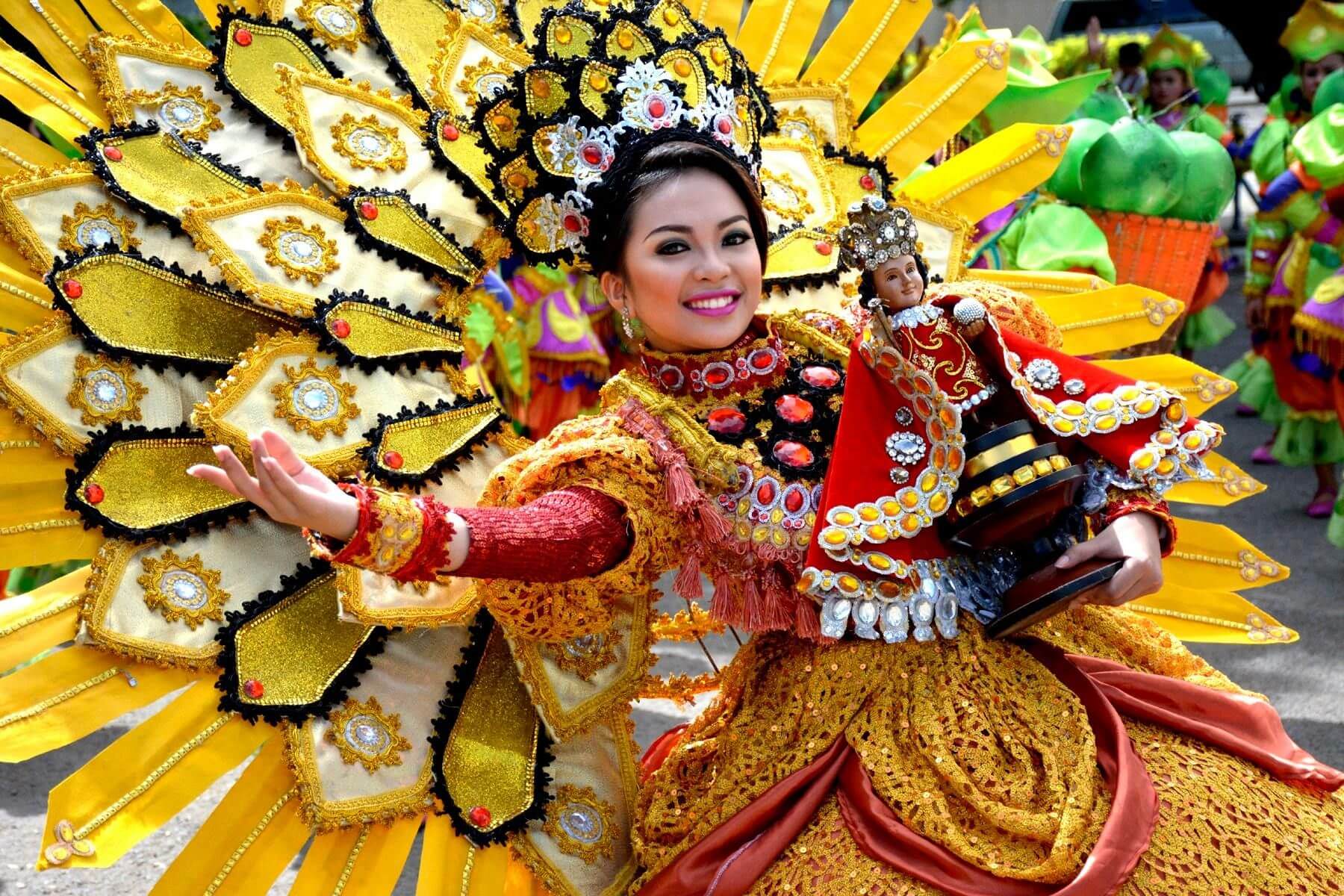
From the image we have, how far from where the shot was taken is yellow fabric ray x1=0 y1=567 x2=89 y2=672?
1.88 metres

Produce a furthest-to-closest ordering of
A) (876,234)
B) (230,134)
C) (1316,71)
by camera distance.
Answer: (1316,71) → (230,134) → (876,234)

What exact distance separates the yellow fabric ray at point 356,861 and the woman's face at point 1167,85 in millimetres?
7202

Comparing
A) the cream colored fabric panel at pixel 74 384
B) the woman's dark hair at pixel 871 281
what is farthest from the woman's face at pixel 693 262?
the cream colored fabric panel at pixel 74 384

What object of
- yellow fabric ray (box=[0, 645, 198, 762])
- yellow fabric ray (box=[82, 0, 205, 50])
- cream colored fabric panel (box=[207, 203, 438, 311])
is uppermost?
yellow fabric ray (box=[82, 0, 205, 50])

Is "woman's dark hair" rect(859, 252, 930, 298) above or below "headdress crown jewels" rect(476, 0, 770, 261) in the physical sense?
below

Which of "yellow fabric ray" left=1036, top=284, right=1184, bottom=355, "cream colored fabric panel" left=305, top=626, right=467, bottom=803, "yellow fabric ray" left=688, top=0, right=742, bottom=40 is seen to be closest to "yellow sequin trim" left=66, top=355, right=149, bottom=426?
"cream colored fabric panel" left=305, top=626, right=467, bottom=803

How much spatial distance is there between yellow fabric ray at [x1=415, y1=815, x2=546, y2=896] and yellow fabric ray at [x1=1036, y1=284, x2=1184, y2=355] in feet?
4.38

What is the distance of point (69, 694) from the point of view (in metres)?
1.90

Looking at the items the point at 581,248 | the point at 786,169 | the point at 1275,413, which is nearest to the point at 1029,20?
the point at 1275,413

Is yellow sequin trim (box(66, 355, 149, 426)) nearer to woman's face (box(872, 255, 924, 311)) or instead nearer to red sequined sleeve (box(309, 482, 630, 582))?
red sequined sleeve (box(309, 482, 630, 582))

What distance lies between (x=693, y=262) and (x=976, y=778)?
0.77 meters

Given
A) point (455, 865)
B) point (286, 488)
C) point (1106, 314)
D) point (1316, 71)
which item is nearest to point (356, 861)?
point (455, 865)

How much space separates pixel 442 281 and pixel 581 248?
32cm

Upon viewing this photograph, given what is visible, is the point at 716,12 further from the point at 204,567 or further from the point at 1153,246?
the point at 1153,246
